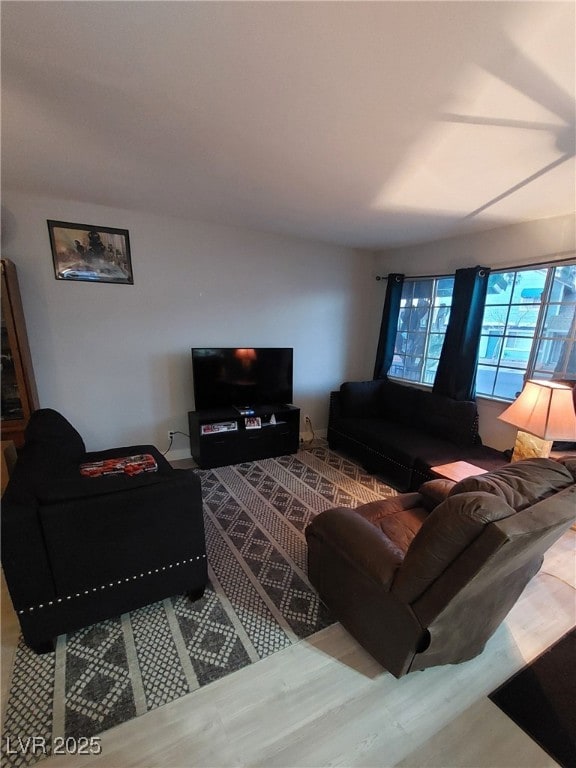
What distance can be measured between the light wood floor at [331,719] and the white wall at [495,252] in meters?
1.95

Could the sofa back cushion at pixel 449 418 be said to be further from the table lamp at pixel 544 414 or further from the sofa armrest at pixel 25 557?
the sofa armrest at pixel 25 557

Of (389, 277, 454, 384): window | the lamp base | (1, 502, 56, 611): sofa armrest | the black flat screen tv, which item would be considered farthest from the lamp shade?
(1, 502, 56, 611): sofa armrest

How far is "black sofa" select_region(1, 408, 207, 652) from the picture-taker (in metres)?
1.29

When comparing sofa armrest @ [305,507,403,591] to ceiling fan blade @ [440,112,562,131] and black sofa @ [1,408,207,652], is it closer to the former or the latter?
black sofa @ [1,408,207,652]

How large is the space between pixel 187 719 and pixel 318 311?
3597mm

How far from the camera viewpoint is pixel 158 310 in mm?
3061

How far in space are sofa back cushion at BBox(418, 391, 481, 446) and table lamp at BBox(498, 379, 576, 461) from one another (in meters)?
0.77

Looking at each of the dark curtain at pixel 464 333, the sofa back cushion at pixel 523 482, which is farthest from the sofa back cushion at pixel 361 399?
the sofa back cushion at pixel 523 482

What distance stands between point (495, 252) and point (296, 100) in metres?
2.58

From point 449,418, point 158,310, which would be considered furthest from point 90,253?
point 449,418

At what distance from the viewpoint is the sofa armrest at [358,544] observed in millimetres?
1277

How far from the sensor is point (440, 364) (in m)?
3.33

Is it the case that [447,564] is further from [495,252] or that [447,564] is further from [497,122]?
[495,252]

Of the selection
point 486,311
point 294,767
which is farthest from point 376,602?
point 486,311
